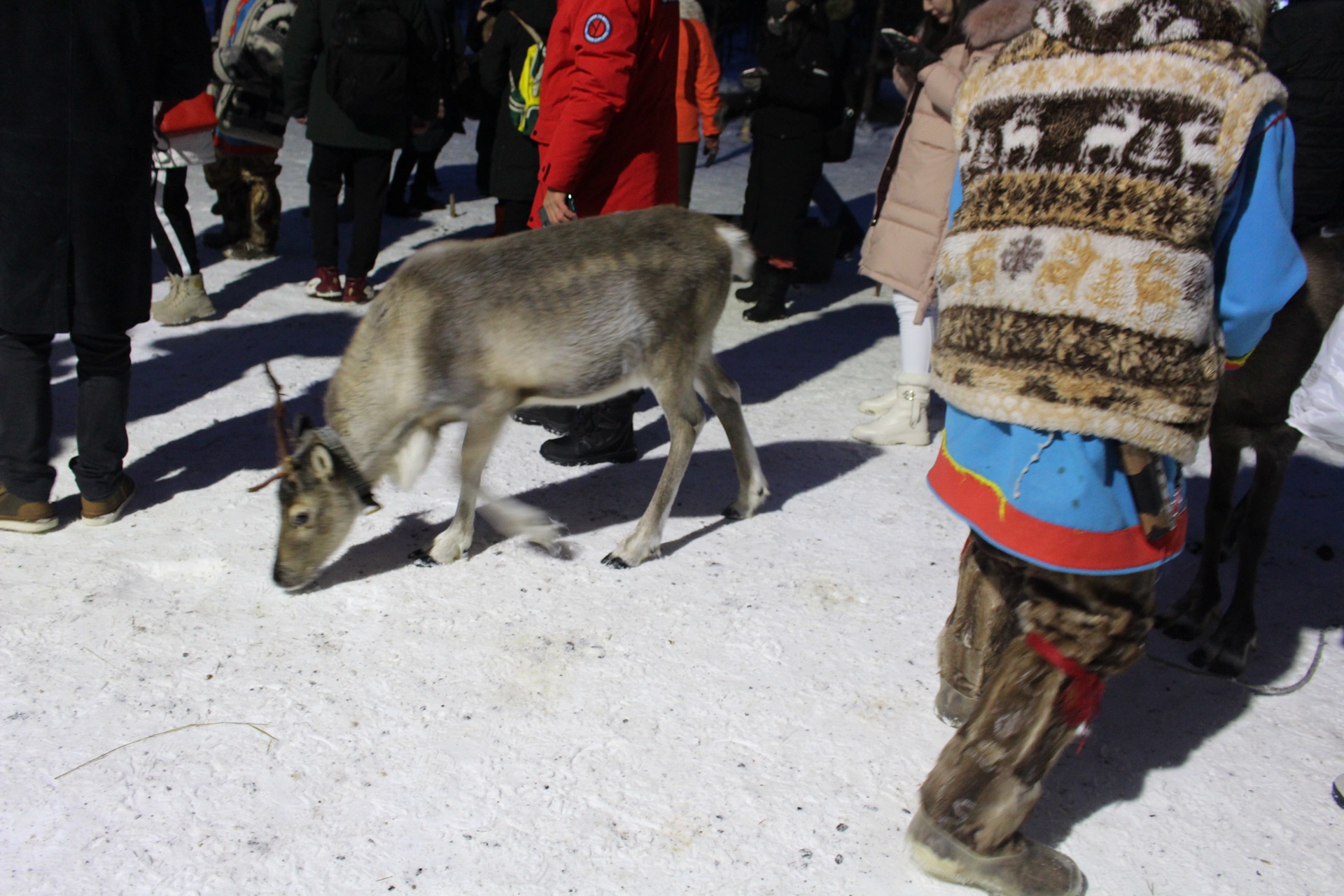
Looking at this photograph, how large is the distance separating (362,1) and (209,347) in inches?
92.4

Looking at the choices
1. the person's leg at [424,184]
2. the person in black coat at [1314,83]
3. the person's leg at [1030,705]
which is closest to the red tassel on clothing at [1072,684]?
the person's leg at [1030,705]

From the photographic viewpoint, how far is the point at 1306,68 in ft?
15.0

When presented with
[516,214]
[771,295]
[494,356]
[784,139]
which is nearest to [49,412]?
[494,356]

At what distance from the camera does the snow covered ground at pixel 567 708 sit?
2.60 m

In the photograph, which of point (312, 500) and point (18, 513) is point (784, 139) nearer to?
point (312, 500)

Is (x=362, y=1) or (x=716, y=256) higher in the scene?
(x=362, y=1)

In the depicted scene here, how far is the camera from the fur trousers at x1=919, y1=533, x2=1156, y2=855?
234 cm

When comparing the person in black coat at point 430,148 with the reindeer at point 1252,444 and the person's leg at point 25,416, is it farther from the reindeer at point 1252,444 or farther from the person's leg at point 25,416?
the reindeer at point 1252,444

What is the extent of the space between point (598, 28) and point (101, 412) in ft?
8.15

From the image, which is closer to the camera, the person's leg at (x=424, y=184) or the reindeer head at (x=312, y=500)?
the reindeer head at (x=312, y=500)

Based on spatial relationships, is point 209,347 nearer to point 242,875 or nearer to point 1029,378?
point 242,875

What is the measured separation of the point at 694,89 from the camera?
23.9ft

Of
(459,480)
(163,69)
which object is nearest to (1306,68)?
(459,480)

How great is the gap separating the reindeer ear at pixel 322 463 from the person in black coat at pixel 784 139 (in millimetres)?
4237
